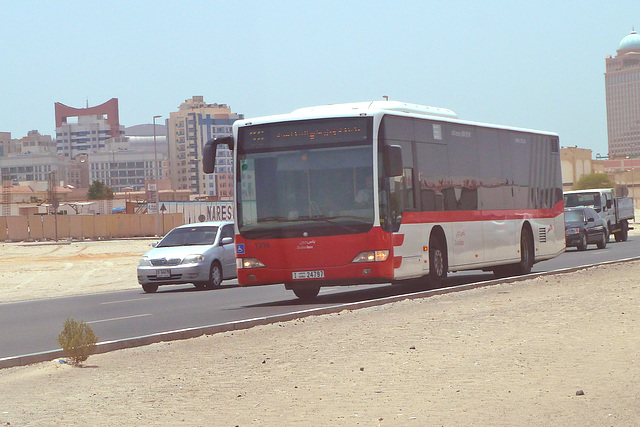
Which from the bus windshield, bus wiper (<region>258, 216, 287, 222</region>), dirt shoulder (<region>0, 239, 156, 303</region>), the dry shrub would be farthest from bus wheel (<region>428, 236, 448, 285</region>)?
dirt shoulder (<region>0, 239, 156, 303</region>)

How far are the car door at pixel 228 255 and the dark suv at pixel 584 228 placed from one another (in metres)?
17.6

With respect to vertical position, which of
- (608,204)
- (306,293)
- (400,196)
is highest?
(400,196)

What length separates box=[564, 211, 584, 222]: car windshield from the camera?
135 feet

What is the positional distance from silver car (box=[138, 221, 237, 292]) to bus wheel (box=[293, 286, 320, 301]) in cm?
513

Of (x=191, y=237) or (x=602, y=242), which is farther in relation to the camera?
(x=602, y=242)


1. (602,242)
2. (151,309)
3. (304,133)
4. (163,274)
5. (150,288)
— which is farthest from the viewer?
(602,242)

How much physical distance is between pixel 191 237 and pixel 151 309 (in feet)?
22.7

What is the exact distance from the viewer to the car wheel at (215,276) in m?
25.8

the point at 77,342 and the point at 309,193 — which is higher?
the point at 309,193

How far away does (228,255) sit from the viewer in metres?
26.5

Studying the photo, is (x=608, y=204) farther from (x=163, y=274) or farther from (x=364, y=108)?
(x=364, y=108)

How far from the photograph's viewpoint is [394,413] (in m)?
7.39

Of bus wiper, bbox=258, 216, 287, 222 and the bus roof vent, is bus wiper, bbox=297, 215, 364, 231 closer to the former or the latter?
bus wiper, bbox=258, 216, 287, 222

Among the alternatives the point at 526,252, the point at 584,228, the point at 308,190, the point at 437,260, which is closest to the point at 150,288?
the point at 437,260
